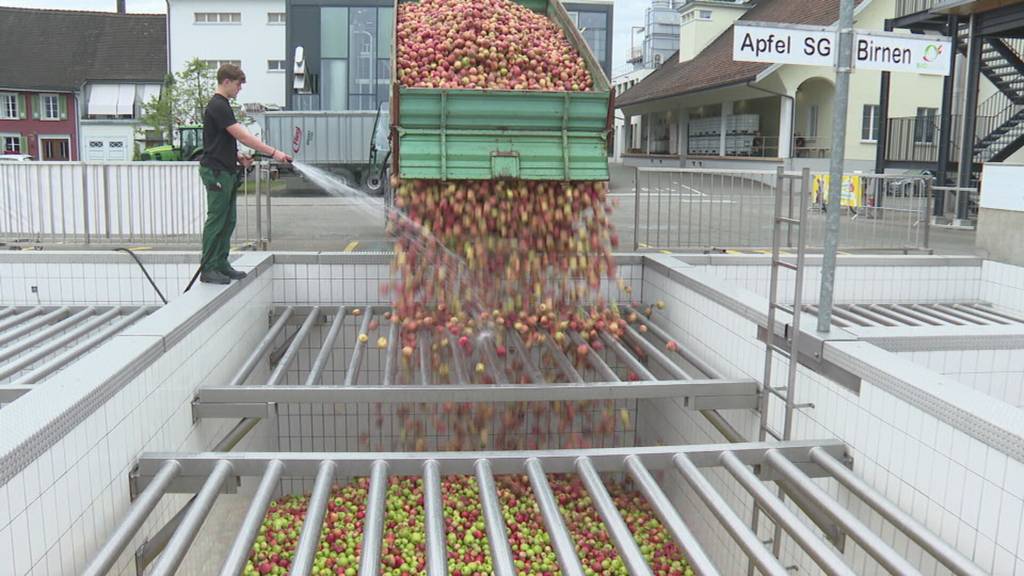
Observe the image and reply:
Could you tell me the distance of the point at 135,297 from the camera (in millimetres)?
7703

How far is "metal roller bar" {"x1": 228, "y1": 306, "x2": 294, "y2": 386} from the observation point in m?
5.76

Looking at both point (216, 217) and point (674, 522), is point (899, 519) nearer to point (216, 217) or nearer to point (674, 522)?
point (674, 522)

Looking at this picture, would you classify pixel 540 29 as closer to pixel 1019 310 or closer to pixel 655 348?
pixel 655 348

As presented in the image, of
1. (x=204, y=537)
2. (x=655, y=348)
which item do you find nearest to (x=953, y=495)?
(x=655, y=348)

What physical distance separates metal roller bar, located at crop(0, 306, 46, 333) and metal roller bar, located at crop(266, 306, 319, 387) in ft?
6.85

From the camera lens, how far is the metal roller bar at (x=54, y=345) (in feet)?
17.7

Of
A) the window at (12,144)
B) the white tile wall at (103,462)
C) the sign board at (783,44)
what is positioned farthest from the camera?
the window at (12,144)

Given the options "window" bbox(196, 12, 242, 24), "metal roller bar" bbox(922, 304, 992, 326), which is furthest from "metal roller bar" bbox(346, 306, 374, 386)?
"window" bbox(196, 12, 242, 24)

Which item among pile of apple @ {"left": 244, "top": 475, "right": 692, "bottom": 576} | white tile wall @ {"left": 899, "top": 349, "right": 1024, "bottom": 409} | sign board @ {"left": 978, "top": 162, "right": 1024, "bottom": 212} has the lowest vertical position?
pile of apple @ {"left": 244, "top": 475, "right": 692, "bottom": 576}

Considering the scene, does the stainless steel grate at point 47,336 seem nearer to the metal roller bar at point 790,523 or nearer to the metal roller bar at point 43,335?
the metal roller bar at point 43,335

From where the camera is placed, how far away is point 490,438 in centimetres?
715

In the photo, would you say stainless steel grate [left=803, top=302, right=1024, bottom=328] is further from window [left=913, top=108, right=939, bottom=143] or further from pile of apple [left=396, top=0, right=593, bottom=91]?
window [left=913, top=108, right=939, bottom=143]

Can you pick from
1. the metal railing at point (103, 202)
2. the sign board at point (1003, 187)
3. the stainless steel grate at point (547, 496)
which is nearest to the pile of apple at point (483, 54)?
the stainless steel grate at point (547, 496)

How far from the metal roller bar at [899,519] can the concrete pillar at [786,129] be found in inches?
947
